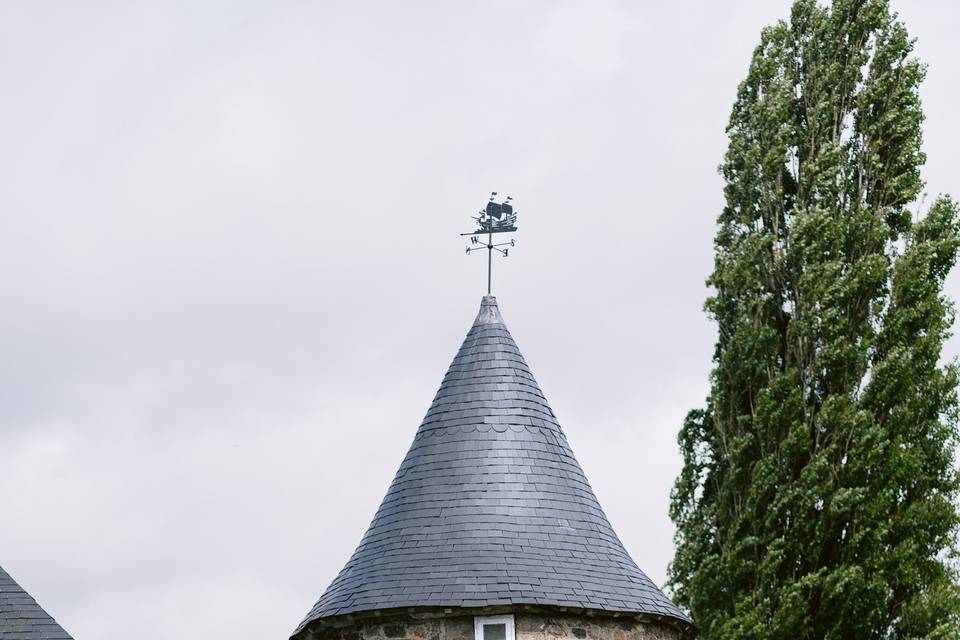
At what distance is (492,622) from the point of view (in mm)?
14664

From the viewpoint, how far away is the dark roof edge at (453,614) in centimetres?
1462

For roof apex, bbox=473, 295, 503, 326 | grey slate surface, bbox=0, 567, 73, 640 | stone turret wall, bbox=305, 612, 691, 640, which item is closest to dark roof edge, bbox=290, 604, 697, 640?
stone turret wall, bbox=305, 612, 691, 640

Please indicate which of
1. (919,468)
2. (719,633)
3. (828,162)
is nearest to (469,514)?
(719,633)

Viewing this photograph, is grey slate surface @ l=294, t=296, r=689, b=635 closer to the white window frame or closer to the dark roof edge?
the dark roof edge

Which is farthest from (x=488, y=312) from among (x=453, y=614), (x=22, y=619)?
(x=22, y=619)

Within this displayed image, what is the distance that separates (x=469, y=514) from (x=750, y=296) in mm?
6755

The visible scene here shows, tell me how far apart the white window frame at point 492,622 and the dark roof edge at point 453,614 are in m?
0.05

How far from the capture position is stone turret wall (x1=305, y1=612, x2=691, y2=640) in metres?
14.7

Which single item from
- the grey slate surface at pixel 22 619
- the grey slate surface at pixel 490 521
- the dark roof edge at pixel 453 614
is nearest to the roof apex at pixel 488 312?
the grey slate surface at pixel 490 521

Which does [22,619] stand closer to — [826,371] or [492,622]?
[492,622]

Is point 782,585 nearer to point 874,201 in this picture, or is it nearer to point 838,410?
point 838,410

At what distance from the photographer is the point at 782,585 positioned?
19469 millimetres

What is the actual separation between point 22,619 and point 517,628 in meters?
4.23

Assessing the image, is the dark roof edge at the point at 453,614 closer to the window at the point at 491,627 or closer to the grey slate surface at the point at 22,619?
the window at the point at 491,627
